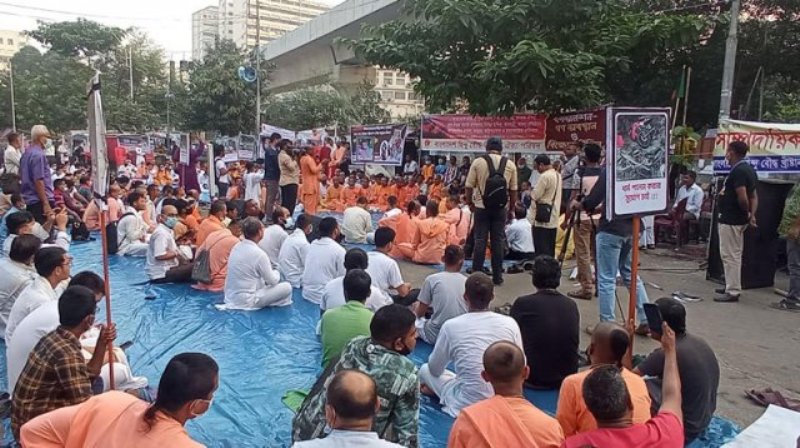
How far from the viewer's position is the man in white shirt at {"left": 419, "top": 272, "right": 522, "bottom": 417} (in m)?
3.96

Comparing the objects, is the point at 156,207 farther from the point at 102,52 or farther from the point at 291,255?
the point at 102,52

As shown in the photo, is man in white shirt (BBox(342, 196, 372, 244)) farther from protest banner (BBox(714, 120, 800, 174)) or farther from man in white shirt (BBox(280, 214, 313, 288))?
protest banner (BBox(714, 120, 800, 174))

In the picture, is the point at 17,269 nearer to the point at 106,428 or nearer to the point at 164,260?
the point at 164,260

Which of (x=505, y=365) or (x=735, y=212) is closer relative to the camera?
(x=505, y=365)

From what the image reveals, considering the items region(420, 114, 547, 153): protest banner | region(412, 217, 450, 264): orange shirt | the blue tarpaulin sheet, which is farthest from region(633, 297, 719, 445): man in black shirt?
region(420, 114, 547, 153): protest banner

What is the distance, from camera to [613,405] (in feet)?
7.98

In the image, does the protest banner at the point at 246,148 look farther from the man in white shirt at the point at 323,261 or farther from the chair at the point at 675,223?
the man in white shirt at the point at 323,261

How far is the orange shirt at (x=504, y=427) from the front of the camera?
8.46 ft

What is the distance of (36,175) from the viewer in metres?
7.38

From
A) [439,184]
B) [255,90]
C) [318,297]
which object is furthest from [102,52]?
[318,297]

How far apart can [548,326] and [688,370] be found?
1.19 meters

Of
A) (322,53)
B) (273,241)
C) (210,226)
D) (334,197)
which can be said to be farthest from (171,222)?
(322,53)

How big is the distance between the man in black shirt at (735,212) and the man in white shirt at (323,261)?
14.6 ft

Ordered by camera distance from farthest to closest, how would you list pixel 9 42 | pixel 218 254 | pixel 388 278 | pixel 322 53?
1. pixel 9 42
2. pixel 322 53
3. pixel 218 254
4. pixel 388 278
